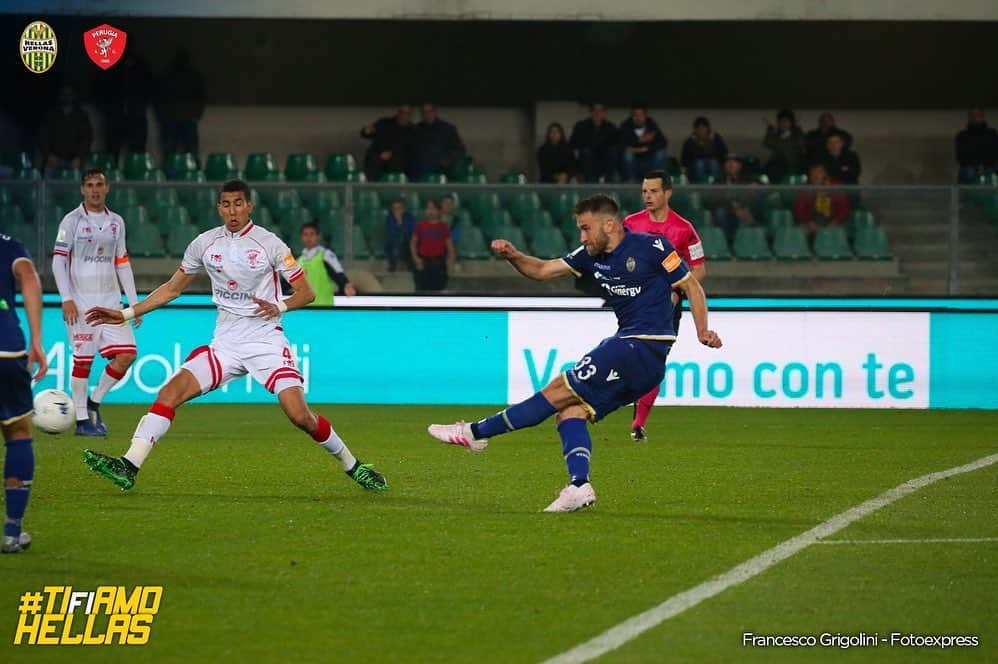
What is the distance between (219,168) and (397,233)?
511cm

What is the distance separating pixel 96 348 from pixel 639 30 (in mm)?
13815

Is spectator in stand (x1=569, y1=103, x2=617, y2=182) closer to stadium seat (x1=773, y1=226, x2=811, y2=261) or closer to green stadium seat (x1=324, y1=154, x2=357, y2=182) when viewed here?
stadium seat (x1=773, y1=226, x2=811, y2=261)

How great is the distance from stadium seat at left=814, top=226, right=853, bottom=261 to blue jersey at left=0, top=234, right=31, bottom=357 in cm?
1271

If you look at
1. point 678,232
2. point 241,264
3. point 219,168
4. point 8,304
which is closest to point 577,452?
point 241,264

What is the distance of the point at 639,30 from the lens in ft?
82.2

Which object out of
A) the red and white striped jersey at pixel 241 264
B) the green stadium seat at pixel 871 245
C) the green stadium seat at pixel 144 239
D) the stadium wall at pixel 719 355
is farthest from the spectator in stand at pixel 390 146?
the red and white striped jersey at pixel 241 264

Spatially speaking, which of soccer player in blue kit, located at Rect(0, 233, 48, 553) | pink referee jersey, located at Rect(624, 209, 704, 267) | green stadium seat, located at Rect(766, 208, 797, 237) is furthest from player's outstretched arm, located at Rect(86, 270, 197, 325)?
green stadium seat, located at Rect(766, 208, 797, 237)

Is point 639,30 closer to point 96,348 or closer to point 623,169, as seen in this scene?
point 623,169

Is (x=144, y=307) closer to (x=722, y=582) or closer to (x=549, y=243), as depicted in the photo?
(x=722, y=582)

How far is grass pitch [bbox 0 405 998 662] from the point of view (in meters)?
5.81

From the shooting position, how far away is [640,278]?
8883 millimetres

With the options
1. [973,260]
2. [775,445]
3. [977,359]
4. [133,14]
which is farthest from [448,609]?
[133,14]

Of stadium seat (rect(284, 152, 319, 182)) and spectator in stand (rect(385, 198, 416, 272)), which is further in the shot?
stadium seat (rect(284, 152, 319, 182))

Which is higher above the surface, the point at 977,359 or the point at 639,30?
the point at 639,30
